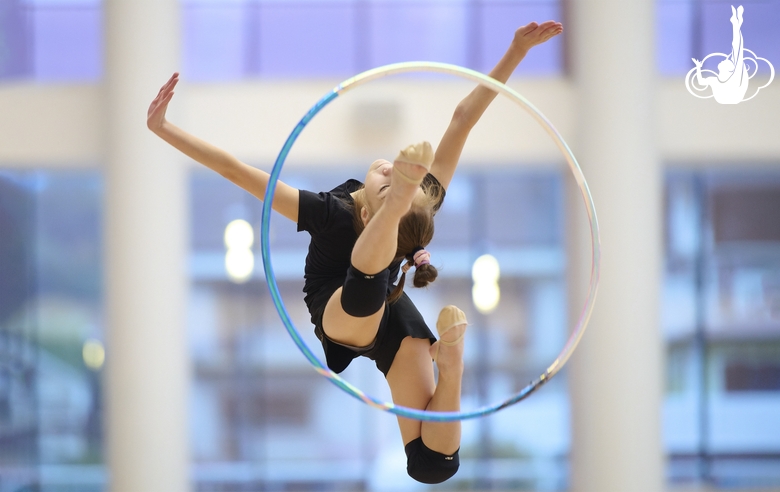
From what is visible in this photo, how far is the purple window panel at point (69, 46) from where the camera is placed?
633cm

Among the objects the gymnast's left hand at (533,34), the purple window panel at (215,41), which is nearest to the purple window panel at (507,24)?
the purple window panel at (215,41)

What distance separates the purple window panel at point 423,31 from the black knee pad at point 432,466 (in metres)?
4.31

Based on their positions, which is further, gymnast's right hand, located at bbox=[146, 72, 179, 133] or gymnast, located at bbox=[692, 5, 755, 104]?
gymnast, located at bbox=[692, 5, 755, 104]

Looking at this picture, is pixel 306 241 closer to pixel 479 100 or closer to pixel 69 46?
pixel 69 46

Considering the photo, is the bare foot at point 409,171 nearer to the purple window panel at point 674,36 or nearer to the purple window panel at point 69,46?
the purple window panel at point 674,36

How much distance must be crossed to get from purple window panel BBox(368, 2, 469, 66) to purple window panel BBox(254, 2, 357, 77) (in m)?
0.24

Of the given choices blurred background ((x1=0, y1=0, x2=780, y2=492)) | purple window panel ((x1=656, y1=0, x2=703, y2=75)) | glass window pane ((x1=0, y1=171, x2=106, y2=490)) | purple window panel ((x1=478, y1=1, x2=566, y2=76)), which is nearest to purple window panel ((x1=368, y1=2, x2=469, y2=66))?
blurred background ((x1=0, y1=0, x2=780, y2=492))

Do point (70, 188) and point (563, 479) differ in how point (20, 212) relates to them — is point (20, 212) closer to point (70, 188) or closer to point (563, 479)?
point (70, 188)

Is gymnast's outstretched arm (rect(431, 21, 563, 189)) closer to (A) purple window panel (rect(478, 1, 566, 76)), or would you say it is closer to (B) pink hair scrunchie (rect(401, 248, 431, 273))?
(B) pink hair scrunchie (rect(401, 248, 431, 273))

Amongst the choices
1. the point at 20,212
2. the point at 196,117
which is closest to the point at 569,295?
the point at 196,117

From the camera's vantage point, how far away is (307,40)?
21.4ft

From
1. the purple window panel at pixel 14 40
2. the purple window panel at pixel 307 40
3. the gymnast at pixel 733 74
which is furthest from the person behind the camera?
the purple window panel at pixel 307 40

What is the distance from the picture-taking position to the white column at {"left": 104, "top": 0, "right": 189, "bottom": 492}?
587 centimetres

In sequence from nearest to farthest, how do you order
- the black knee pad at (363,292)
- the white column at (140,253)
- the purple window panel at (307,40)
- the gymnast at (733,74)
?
the black knee pad at (363,292), the white column at (140,253), the gymnast at (733,74), the purple window panel at (307,40)
